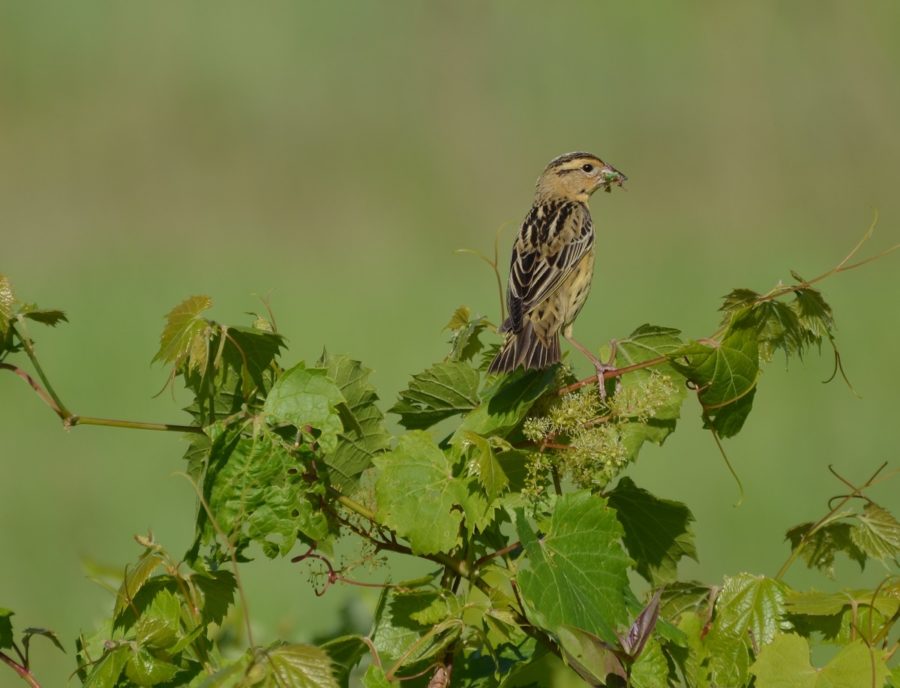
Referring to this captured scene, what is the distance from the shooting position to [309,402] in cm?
172

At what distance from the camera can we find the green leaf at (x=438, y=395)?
76.0 inches

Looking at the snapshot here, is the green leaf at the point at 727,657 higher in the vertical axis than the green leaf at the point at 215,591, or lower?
lower

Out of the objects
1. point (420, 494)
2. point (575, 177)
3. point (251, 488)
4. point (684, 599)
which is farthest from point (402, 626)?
point (575, 177)

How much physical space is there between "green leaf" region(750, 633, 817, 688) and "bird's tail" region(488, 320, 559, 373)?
1.94 feet

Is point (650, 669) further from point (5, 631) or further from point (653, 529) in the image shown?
point (5, 631)

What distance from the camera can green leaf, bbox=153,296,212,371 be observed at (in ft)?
5.79

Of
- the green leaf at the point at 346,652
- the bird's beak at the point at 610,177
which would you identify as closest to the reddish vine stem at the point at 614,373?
the green leaf at the point at 346,652

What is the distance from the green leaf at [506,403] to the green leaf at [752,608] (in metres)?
0.40

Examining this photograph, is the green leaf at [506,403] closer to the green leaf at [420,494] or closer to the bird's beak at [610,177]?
the green leaf at [420,494]

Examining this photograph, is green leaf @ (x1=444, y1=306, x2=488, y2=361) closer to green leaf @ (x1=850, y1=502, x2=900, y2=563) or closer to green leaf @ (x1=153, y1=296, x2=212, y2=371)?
green leaf @ (x1=153, y1=296, x2=212, y2=371)

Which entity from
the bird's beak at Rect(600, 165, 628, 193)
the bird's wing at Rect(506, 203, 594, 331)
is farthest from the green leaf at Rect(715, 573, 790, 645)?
the bird's beak at Rect(600, 165, 628, 193)

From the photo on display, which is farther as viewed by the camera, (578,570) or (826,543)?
(826,543)

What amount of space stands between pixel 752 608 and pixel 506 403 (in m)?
0.47

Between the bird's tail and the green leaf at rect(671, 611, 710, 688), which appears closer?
the green leaf at rect(671, 611, 710, 688)
